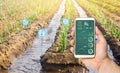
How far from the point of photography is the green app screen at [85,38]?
220 centimetres

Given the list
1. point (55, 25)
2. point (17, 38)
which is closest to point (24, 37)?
point (17, 38)

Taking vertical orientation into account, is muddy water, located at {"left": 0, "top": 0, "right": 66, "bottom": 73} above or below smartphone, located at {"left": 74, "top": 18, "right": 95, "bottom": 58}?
below

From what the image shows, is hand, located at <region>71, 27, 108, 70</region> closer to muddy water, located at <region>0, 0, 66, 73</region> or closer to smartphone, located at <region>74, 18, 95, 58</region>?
smartphone, located at <region>74, 18, 95, 58</region>

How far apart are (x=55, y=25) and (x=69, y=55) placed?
33.7ft

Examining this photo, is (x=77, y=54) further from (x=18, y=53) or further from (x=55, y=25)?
(x=55, y=25)

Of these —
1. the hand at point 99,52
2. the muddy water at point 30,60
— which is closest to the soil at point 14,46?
the muddy water at point 30,60

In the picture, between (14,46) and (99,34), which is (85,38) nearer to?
(99,34)

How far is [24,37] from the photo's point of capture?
494 inches

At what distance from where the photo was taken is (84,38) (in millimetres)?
2211

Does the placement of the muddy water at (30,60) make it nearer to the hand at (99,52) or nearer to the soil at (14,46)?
the soil at (14,46)

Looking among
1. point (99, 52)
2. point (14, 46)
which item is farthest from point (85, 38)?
point (14, 46)

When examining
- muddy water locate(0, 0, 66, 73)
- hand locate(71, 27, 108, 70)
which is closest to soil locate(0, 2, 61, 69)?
muddy water locate(0, 0, 66, 73)

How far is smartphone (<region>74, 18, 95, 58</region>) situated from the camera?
220 centimetres

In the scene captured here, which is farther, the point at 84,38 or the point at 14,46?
the point at 14,46
